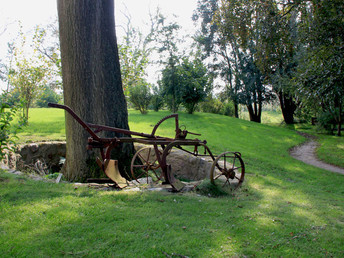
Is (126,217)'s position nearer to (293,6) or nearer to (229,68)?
(293,6)

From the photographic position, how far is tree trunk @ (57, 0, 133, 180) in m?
5.17

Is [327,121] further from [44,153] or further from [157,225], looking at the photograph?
[157,225]

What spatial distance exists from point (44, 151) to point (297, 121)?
29.2 m

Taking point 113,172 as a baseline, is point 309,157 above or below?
below

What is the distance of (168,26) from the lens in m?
23.3

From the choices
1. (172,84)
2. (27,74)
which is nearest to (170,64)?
(172,84)

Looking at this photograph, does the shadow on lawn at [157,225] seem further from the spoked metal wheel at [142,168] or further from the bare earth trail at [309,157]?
the bare earth trail at [309,157]

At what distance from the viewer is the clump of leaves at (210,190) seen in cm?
444

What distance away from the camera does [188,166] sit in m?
6.72

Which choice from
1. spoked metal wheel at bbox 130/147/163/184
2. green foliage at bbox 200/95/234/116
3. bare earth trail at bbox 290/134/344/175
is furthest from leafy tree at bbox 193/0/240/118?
spoked metal wheel at bbox 130/147/163/184

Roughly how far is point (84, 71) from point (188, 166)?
134 inches

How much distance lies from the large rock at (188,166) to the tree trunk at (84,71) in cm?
225

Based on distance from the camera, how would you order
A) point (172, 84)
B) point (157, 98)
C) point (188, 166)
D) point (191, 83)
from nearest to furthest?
point (188, 166) → point (191, 83) → point (172, 84) → point (157, 98)

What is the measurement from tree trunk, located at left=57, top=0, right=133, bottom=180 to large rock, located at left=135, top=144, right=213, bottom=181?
2.25 meters
